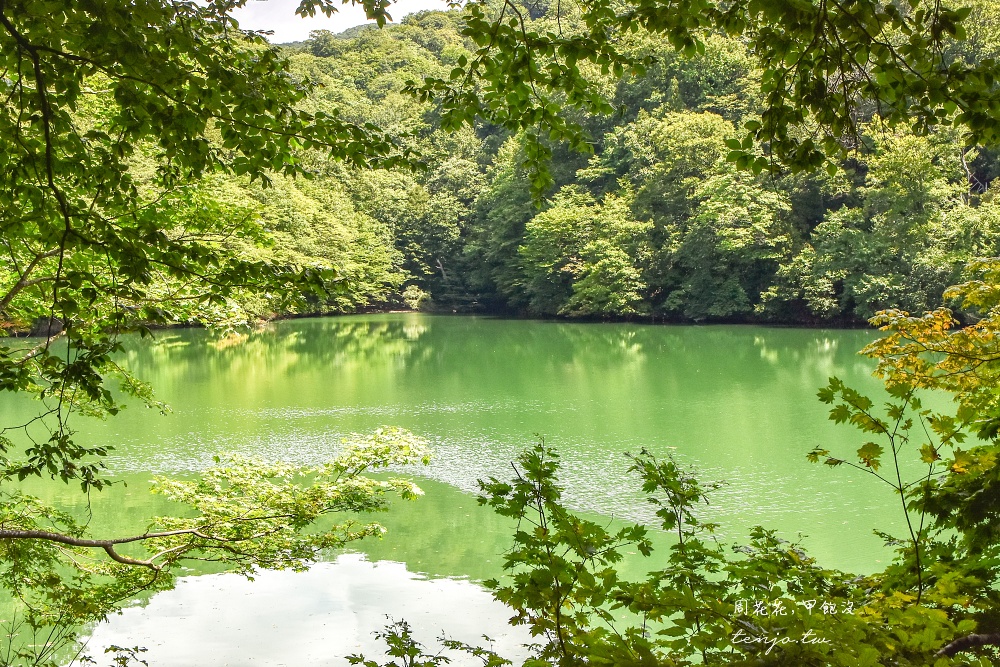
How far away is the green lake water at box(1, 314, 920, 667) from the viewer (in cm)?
562

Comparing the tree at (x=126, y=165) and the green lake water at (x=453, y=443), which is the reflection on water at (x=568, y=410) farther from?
the tree at (x=126, y=165)

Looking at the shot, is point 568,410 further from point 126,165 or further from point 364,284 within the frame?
point 126,165

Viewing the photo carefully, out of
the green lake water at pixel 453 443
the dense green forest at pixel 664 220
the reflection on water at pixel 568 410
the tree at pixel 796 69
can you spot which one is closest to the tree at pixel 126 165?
the tree at pixel 796 69

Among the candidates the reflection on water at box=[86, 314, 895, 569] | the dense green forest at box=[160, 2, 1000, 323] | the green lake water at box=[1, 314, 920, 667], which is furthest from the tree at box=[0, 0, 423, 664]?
the dense green forest at box=[160, 2, 1000, 323]

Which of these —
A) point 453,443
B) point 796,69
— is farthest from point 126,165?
point 453,443

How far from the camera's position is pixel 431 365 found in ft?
63.2

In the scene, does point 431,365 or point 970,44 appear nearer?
point 431,365

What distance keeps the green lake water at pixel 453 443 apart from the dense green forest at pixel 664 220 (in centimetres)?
374

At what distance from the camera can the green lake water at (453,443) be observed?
18.4 feet

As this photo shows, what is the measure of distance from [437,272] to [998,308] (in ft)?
128

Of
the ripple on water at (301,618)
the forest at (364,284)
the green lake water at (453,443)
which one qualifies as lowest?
the ripple on water at (301,618)

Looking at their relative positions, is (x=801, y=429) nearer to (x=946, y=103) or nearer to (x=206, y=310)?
(x=206, y=310)

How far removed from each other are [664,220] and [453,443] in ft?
73.6

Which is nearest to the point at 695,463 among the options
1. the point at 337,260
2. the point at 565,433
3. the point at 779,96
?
the point at 565,433
